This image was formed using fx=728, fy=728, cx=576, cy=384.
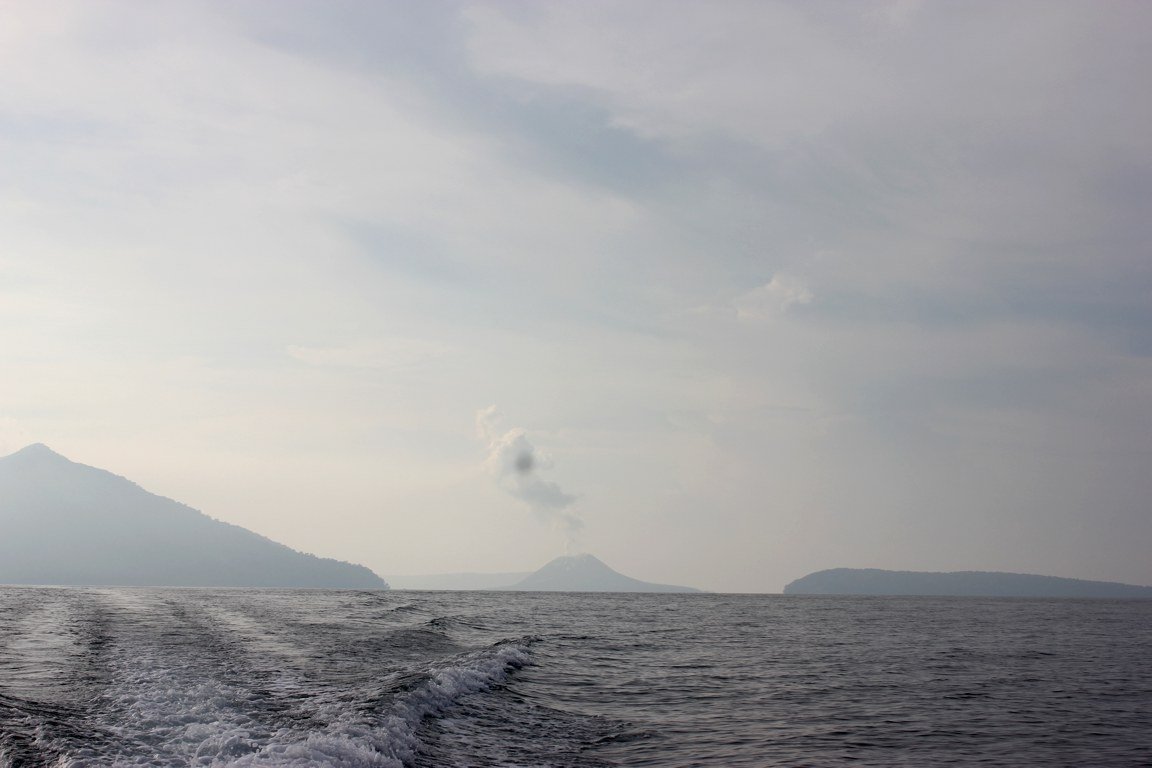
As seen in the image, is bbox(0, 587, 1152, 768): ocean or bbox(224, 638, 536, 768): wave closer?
bbox(224, 638, 536, 768): wave

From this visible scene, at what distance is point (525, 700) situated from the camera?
30.5 m

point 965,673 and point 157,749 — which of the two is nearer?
point 157,749

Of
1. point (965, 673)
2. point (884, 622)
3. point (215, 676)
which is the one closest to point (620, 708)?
point (215, 676)

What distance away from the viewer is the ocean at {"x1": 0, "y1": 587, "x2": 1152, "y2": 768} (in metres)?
20.6

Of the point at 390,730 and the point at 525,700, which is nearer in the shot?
the point at 390,730

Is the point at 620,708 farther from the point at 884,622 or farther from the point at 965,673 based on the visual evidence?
the point at 884,622

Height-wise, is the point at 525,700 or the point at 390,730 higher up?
the point at 390,730

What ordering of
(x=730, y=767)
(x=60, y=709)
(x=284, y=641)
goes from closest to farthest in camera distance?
1. (x=730, y=767)
2. (x=60, y=709)
3. (x=284, y=641)

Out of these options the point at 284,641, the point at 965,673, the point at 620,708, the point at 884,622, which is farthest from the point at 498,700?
the point at 884,622

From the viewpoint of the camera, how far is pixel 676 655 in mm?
47062

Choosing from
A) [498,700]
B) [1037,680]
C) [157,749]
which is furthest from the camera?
[1037,680]

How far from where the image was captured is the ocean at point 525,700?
67.5 ft

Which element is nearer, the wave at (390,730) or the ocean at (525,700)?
the wave at (390,730)

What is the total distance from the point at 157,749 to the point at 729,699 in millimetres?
21566
